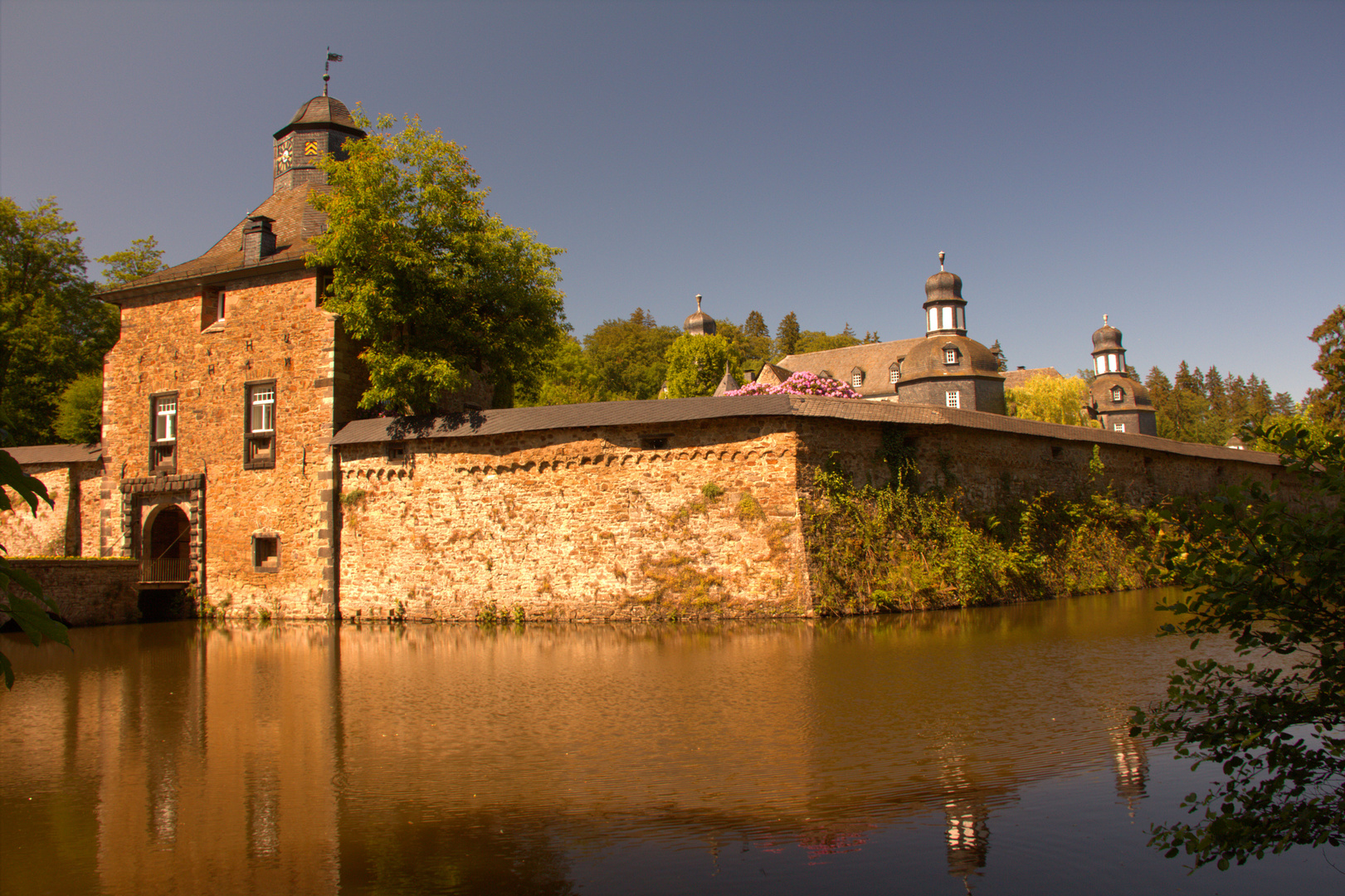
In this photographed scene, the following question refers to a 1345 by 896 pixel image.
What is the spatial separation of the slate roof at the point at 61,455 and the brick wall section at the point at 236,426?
3.02ft

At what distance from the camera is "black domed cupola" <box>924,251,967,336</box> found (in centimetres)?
4700

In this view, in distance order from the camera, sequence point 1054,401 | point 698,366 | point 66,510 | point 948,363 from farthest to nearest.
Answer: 1. point 948,363
2. point 1054,401
3. point 698,366
4. point 66,510

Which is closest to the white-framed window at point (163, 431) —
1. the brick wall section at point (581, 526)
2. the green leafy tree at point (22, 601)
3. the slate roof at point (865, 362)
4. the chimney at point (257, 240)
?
the chimney at point (257, 240)

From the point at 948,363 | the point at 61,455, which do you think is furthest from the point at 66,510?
the point at 948,363

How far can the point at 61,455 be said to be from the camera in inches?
857

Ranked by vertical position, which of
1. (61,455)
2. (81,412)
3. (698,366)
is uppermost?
(698,366)

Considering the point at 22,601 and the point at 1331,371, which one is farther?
the point at 1331,371

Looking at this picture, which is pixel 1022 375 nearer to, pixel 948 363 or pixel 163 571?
pixel 948 363

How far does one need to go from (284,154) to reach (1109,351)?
54.4 m

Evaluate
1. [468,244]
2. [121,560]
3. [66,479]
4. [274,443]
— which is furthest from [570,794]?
[66,479]

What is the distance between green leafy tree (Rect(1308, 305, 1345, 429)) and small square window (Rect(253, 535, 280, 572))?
33.4 meters

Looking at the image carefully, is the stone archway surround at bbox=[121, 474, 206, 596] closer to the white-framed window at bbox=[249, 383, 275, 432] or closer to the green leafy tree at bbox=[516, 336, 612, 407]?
the white-framed window at bbox=[249, 383, 275, 432]

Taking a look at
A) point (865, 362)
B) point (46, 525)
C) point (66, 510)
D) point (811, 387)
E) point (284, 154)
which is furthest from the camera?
point (865, 362)

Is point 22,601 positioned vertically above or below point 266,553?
below
